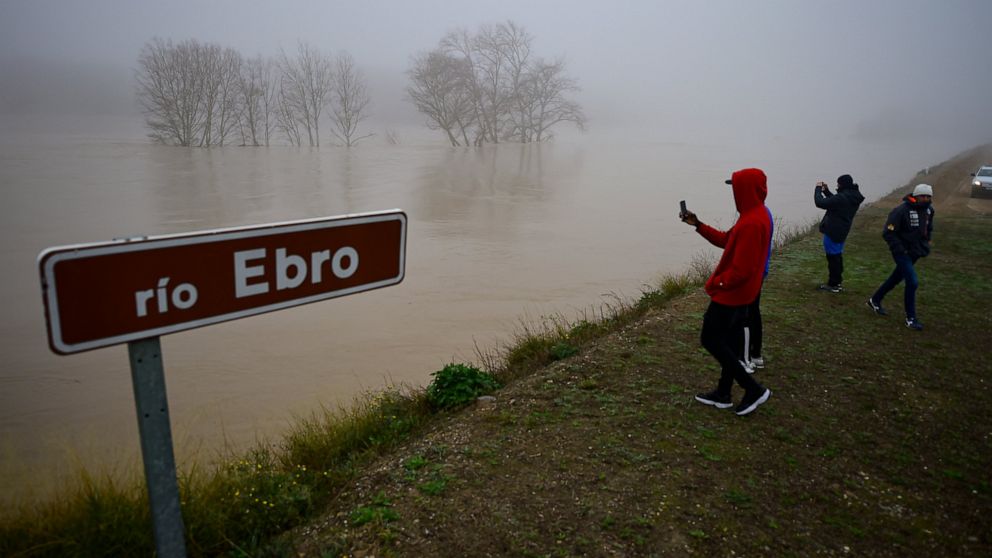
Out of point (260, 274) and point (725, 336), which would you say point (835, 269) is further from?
point (260, 274)

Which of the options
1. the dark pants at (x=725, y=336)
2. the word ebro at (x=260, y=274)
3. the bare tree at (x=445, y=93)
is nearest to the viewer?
the word ebro at (x=260, y=274)

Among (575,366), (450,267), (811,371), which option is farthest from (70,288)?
(450,267)

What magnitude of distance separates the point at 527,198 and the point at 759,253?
24966mm

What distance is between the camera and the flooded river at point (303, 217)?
771 cm

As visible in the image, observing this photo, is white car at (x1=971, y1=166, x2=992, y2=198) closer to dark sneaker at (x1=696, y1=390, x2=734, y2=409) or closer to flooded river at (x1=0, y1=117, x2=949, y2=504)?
flooded river at (x1=0, y1=117, x2=949, y2=504)

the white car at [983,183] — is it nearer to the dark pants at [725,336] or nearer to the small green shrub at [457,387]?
the dark pants at [725,336]

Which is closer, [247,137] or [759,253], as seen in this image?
[759,253]

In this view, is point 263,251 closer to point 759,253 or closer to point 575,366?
point 759,253

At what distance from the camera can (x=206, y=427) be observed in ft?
23.6

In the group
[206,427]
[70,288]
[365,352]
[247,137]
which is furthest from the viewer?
[247,137]

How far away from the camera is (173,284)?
1.66 m

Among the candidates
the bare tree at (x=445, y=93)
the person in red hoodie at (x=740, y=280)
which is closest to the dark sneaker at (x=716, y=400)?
the person in red hoodie at (x=740, y=280)

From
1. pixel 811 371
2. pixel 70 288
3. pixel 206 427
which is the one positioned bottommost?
pixel 206 427

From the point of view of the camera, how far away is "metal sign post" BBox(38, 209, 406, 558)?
58.4 inches
